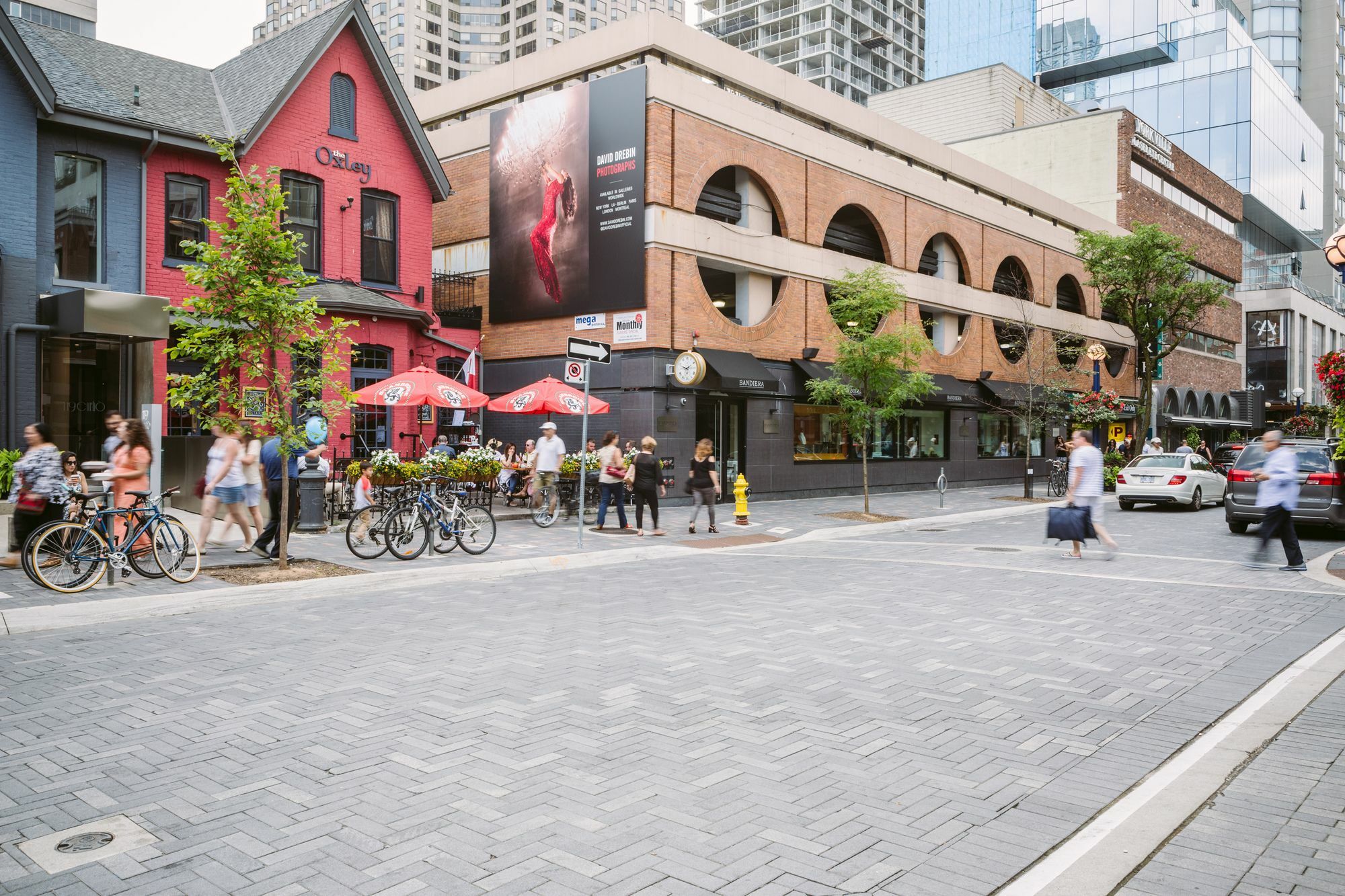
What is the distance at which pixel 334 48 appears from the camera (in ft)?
73.3

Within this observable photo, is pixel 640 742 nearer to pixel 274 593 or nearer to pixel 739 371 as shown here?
pixel 274 593

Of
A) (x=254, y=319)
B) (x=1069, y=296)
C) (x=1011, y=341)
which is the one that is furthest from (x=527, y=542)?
(x=1069, y=296)

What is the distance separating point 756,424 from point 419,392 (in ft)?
33.5

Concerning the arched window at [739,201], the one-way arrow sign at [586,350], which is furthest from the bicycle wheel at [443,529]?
the arched window at [739,201]

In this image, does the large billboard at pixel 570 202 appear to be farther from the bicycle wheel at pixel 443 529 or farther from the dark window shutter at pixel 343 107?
the bicycle wheel at pixel 443 529

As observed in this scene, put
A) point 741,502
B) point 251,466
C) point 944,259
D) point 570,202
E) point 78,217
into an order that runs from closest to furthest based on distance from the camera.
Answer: point 251,466, point 78,217, point 741,502, point 570,202, point 944,259

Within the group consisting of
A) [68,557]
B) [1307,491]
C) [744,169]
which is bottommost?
[68,557]

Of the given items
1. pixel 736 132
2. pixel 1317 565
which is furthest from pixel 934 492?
pixel 1317 565

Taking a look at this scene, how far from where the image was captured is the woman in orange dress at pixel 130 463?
11.5m

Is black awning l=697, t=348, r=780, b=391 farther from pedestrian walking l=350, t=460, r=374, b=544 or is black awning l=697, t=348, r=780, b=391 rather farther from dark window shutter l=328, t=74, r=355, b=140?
dark window shutter l=328, t=74, r=355, b=140

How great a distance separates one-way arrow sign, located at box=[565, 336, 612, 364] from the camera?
1314 centimetres

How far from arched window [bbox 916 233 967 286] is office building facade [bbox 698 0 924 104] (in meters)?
55.2

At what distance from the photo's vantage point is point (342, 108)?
22.6 metres

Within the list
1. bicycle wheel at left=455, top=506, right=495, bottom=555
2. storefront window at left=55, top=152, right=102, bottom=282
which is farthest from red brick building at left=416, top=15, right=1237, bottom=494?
storefront window at left=55, top=152, right=102, bottom=282
